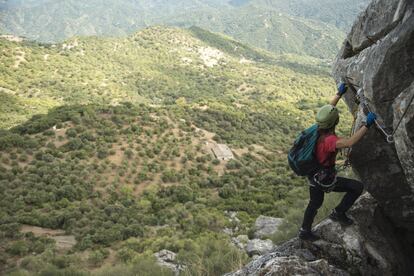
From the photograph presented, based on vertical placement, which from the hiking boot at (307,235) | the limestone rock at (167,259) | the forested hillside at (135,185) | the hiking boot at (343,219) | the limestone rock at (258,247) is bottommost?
the forested hillside at (135,185)

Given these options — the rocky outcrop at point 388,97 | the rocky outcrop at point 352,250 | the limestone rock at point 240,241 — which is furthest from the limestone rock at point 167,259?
the rocky outcrop at point 388,97

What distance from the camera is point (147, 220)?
2519cm

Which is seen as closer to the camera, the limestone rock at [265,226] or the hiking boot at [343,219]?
the hiking boot at [343,219]

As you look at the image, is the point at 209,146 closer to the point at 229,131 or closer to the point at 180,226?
the point at 229,131

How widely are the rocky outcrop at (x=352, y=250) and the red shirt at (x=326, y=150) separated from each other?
1.33 m

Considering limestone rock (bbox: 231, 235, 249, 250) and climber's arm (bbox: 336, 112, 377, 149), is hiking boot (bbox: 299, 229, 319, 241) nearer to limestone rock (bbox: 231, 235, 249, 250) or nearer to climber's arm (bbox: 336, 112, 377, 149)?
climber's arm (bbox: 336, 112, 377, 149)

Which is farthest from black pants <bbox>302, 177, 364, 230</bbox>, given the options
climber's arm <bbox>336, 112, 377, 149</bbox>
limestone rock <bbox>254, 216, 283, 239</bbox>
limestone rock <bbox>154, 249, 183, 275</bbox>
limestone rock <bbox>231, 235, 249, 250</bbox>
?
limestone rock <bbox>254, 216, 283, 239</bbox>

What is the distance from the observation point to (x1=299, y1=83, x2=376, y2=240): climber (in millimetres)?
5473

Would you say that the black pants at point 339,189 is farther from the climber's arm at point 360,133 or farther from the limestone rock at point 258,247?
the limestone rock at point 258,247

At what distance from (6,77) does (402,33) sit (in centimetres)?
11271

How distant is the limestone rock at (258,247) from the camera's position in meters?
14.4

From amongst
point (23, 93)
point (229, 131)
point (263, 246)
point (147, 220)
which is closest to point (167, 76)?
point (23, 93)

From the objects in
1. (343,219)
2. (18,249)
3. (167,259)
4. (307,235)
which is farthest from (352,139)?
A: (18,249)

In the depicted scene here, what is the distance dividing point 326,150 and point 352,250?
1.76 metres
